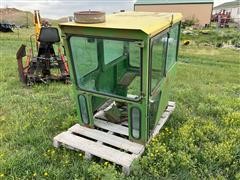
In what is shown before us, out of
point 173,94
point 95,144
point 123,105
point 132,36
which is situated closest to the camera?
point 132,36

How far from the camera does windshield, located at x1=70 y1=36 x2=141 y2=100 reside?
3.12m

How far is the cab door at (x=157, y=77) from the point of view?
3045 mm

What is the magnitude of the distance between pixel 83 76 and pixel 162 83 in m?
1.02

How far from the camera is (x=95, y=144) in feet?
10.6

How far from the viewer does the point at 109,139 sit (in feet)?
10.9

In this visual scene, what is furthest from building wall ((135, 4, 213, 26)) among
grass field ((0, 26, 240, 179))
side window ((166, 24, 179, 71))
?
side window ((166, 24, 179, 71))

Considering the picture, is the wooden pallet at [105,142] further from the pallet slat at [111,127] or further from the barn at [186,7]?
the barn at [186,7]

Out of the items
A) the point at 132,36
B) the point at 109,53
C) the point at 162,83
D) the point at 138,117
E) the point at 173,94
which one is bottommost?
the point at 173,94

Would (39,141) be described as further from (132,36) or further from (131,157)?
(132,36)

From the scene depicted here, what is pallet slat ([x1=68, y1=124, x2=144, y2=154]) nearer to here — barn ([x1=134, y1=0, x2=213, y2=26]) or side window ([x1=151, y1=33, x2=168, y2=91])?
side window ([x1=151, y1=33, x2=168, y2=91])

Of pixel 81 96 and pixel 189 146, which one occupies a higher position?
pixel 81 96

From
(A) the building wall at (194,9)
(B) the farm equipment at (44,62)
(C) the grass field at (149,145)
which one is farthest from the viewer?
(A) the building wall at (194,9)

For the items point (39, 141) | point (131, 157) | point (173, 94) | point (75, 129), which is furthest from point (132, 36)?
point (173, 94)

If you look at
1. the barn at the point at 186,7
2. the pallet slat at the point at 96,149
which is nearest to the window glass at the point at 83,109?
the pallet slat at the point at 96,149
